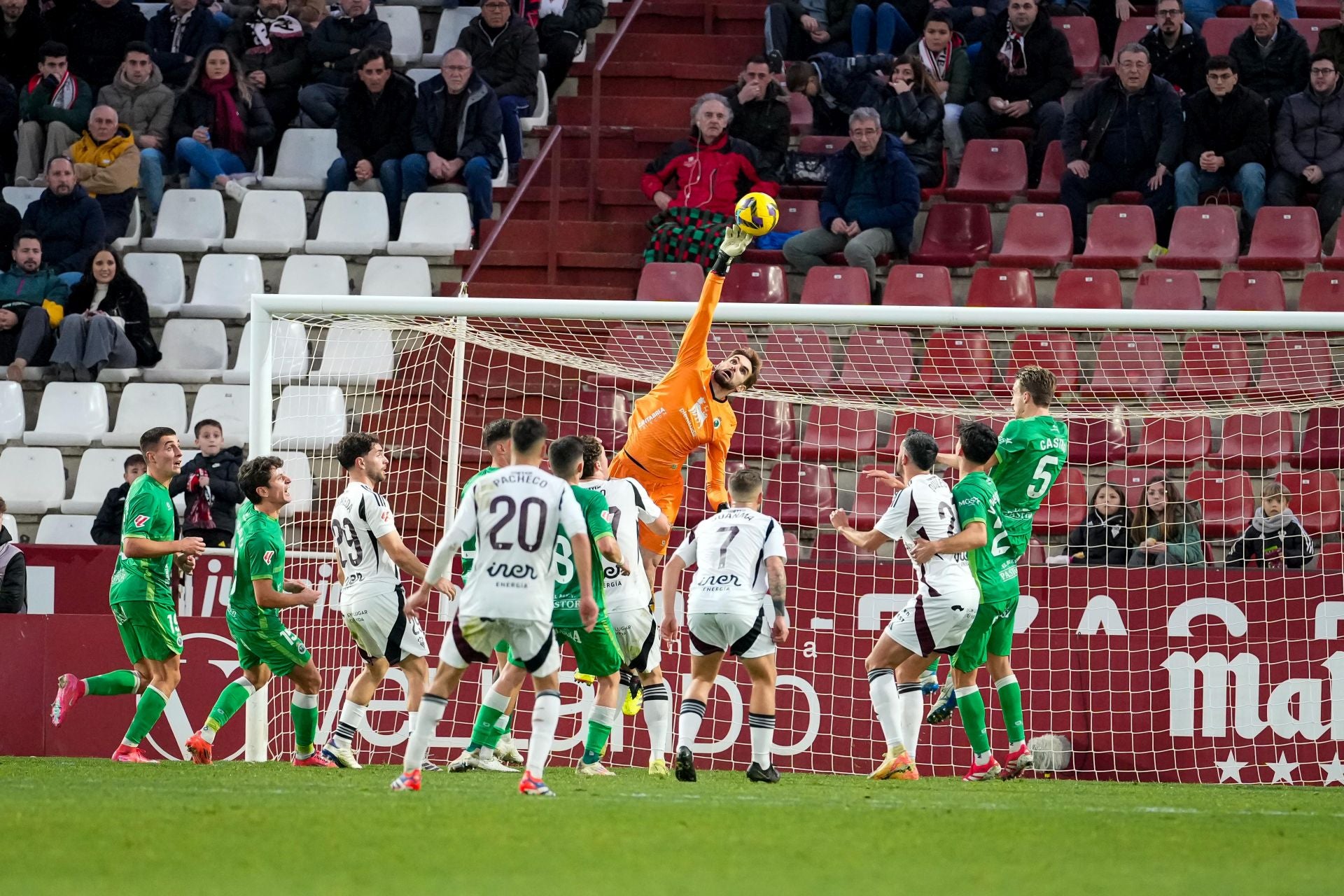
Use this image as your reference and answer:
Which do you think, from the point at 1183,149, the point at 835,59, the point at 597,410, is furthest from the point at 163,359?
the point at 1183,149

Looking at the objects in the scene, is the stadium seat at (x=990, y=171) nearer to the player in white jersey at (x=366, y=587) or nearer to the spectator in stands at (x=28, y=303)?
the player in white jersey at (x=366, y=587)

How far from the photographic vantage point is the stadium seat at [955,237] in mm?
14883

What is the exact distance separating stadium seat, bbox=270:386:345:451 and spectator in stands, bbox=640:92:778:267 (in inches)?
125

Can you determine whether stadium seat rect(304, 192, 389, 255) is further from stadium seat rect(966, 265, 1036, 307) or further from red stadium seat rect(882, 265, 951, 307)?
stadium seat rect(966, 265, 1036, 307)

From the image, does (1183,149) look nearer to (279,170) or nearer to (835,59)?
(835,59)

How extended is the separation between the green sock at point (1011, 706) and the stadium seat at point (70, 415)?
8.76 m

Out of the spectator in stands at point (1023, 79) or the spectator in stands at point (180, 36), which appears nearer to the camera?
the spectator in stands at point (1023, 79)

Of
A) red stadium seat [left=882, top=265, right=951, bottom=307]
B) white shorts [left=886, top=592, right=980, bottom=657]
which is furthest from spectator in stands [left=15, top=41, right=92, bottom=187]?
white shorts [left=886, top=592, right=980, bottom=657]

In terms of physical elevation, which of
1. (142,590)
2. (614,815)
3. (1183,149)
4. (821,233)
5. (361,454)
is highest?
(1183,149)

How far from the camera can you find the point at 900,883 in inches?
210

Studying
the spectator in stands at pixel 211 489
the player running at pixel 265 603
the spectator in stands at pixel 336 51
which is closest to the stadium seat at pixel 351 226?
the spectator in stands at pixel 336 51

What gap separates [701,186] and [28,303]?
20.8 ft

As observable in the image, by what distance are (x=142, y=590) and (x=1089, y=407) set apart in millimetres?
Answer: 7335

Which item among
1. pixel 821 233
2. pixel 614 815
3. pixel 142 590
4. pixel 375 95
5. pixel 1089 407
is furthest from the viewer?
pixel 375 95
